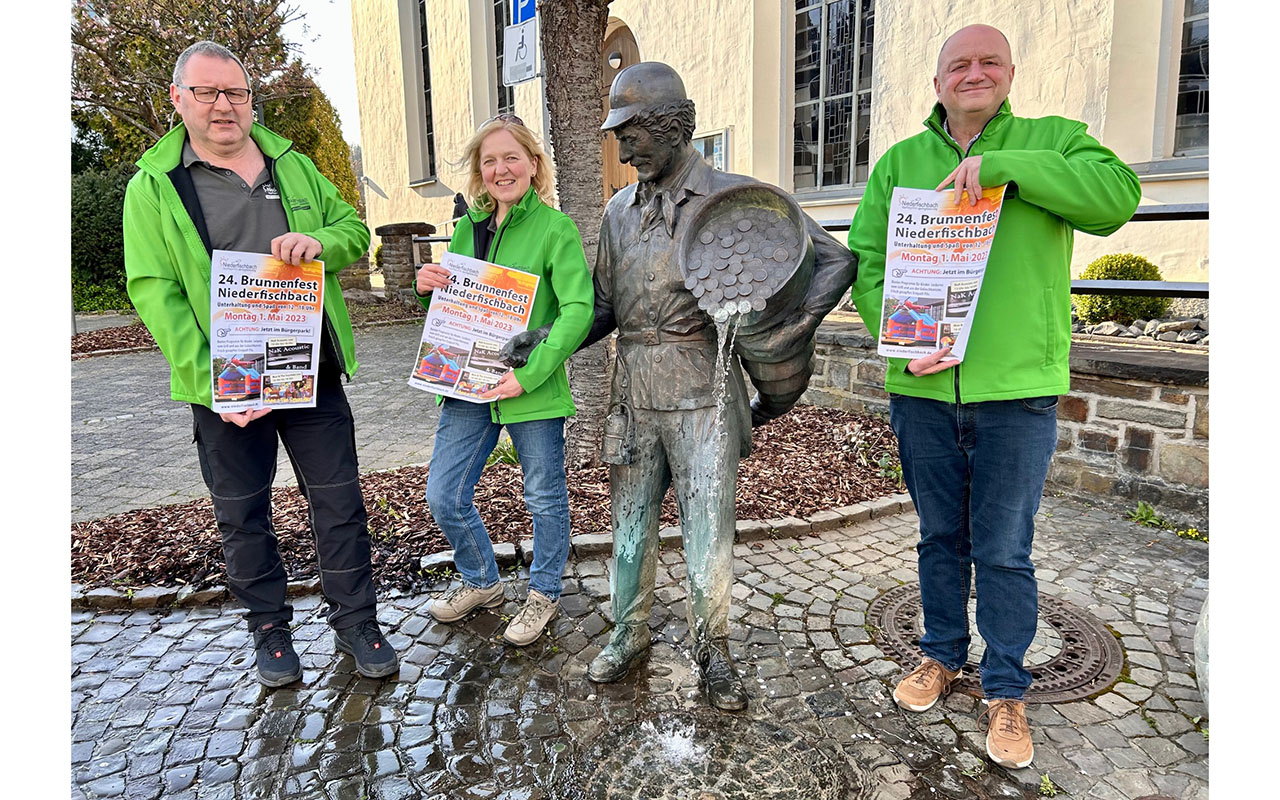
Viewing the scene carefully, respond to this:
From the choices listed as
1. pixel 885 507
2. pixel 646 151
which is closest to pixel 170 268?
pixel 646 151

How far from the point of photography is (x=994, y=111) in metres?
2.42

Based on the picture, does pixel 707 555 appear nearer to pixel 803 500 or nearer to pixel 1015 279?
pixel 1015 279

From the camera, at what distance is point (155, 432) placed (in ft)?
24.3

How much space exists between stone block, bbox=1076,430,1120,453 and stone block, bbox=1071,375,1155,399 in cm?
26

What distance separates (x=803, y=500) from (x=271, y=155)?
3531 millimetres

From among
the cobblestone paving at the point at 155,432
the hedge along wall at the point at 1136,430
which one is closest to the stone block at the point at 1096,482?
the hedge along wall at the point at 1136,430

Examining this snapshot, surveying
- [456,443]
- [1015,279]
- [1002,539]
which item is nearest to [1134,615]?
[1002,539]

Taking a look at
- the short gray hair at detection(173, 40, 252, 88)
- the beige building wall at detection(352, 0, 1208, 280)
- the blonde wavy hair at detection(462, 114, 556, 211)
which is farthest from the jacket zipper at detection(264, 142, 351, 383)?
the beige building wall at detection(352, 0, 1208, 280)

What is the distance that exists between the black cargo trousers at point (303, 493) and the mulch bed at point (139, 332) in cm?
858

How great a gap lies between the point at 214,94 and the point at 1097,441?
16.3 feet

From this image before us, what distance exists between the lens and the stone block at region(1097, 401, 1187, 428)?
176 inches

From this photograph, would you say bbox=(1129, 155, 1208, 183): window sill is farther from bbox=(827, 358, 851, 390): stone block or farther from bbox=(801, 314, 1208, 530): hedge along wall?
bbox=(827, 358, 851, 390): stone block

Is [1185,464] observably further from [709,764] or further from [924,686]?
[709,764]

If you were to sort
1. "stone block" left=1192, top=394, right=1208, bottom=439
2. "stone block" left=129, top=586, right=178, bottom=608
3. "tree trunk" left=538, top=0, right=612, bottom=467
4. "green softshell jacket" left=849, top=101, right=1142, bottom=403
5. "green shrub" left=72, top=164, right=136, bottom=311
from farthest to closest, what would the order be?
"green shrub" left=72, top=164, right=136, bottom=311 → "tree trunk" left=538, top=0, right=612, bottom=467 → "stone block" left=1192, top=394, right=1208, bottom=439 → "stone block" left=129, top=586, right=178, bottom=608 → "green softshell jacket" left=849, top=101, right=1142, bottom=403
